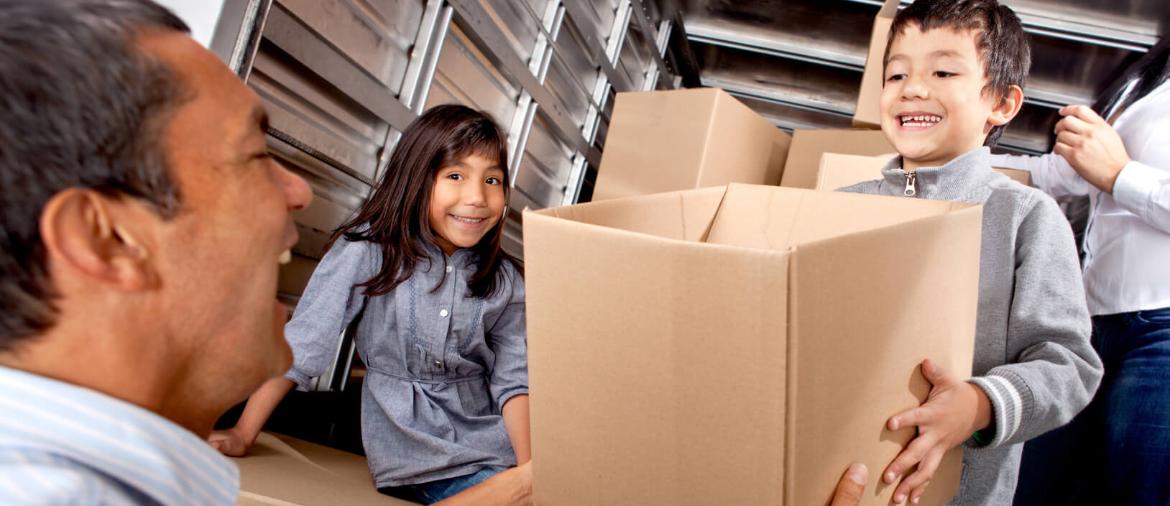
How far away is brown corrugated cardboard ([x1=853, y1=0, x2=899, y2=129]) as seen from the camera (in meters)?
2.13

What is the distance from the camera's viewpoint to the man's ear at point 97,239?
1.54ft

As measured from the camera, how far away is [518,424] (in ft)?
4.80

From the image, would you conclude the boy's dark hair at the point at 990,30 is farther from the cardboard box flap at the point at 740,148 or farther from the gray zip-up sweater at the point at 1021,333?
the cardboard box flap at the point at 740,148

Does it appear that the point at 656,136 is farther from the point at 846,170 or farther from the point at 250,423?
the point at 250,423

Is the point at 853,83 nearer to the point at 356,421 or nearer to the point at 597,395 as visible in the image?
the point at 356,421

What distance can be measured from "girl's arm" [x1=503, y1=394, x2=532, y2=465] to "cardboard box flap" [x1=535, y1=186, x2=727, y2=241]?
61 centimetres

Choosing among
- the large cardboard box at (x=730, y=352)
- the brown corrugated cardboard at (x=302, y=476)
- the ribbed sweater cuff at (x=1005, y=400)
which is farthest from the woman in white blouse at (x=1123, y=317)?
the brown corrugated cardboard at (x=302, y=476)

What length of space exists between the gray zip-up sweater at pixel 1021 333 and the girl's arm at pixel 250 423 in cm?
105

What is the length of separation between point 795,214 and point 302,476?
777 mm

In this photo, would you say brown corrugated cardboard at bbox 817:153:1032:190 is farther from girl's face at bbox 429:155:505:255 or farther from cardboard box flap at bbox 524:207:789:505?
cardboard box flap at bbox 524:207:789:505

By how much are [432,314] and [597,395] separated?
785mm

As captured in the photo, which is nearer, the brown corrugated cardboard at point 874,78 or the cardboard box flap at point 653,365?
the cardboard box flap at point 653,365

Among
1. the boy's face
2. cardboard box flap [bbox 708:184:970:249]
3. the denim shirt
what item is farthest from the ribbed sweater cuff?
the denim shirt

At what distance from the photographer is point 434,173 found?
1.56 metres
